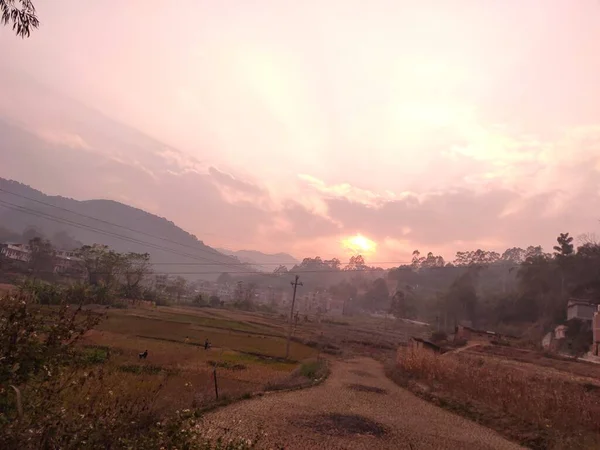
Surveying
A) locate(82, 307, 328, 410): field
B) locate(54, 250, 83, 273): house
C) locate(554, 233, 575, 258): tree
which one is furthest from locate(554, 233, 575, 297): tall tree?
locate(54, 250, 83, 273): house

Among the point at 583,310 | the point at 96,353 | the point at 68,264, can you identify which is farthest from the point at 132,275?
the point at 583,310

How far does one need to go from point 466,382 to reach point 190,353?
1992 centimetres

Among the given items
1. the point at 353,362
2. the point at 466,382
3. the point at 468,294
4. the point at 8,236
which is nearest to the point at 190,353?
the point at 353,362

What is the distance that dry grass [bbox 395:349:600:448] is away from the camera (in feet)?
49.3

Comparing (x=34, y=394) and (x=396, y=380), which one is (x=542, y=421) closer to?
(x=396, y=380)

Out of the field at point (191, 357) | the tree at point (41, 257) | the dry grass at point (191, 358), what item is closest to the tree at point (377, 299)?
the tree at point (41, 257)

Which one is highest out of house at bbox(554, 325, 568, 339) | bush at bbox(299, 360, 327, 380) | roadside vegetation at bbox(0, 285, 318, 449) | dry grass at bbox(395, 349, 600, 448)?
house at bbox(554, 325, 568, 339)

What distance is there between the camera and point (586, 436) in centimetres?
1388

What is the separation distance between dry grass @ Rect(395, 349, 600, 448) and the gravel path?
2.07 m

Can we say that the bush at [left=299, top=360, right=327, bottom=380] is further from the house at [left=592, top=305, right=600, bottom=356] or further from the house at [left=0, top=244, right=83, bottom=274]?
the house at [left=0, top=244, right=83, bottom=274]

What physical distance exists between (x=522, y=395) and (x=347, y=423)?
33.3 feet

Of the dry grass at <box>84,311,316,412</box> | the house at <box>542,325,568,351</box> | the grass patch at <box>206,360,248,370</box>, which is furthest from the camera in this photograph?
the house at <box>542,325,568,351</box>

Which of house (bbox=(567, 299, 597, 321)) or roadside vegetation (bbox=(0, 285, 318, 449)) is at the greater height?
house (bbox=(567, 299, 597, 321))

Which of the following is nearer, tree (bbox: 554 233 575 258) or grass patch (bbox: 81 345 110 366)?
grass patch (bbox: 81 345 110 366)
